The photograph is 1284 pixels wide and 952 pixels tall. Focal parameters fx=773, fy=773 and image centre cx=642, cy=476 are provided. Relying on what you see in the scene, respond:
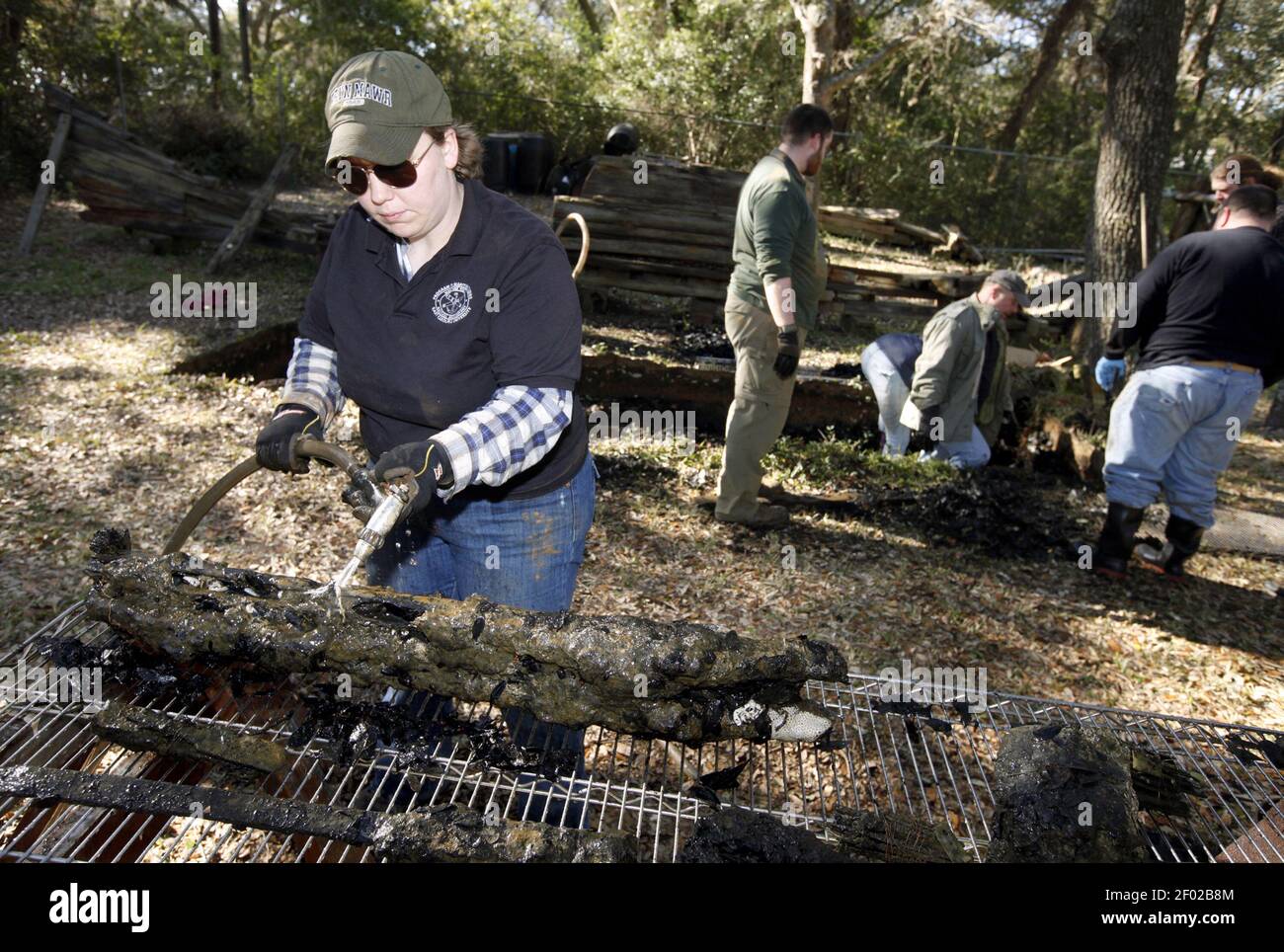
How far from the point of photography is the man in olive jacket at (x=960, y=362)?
233 inches

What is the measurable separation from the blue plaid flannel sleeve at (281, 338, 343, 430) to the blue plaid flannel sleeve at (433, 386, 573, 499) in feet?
2.11

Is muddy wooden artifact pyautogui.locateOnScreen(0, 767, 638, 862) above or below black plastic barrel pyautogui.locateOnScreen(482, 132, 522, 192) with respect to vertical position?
below

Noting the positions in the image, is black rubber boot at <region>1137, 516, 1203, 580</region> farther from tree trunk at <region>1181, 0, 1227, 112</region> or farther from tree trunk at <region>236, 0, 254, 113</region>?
tree trunk at <region>236, 0, 254, 113</region>

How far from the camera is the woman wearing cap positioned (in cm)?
197

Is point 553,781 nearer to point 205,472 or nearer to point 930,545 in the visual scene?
point 930,545

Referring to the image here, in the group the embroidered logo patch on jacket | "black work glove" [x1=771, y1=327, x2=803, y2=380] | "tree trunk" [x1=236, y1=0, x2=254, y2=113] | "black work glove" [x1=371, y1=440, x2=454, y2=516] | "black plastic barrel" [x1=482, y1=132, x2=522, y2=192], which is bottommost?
"black work glove" [x1=371, y1=440, x2=454, y2=516]

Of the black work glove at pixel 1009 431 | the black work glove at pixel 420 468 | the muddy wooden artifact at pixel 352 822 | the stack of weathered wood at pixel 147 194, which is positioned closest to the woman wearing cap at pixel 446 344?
the black work glove at pixel 420 468

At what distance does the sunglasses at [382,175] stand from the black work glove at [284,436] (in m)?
0.72

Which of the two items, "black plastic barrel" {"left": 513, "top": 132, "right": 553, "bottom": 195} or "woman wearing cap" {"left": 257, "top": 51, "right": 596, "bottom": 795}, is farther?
"black plastic barrel" {"left": 513, "top": 132, "right": 553, "bottom": 195}

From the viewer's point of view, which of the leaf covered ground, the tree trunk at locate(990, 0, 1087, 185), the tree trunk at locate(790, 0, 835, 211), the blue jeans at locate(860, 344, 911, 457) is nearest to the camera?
the leaf covered ground

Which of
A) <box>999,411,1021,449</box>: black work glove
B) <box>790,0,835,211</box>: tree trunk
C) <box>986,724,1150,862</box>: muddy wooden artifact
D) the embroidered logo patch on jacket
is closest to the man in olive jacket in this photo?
<box>999,411,1021,449</box>: black work glove

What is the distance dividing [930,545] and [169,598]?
4.58m

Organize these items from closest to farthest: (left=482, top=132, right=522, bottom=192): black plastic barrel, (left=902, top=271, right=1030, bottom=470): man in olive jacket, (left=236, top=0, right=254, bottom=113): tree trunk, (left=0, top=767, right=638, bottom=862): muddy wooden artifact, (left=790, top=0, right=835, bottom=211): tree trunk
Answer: (left=0, top=767, right=638, bottom=862): muddy wooden artifact, (left=902, top=271, right=1030, bottom=470): man in olive jacket, (left=790, top=0, right=835, bottom=211): tree trunk, (left=482, top=132, right=522, bottom=192): black plastic barrel, (left=236, top=0, right=254, bottom=113): tree trunk

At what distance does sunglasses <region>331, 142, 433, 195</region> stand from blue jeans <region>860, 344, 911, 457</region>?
A: 5.31 metres
